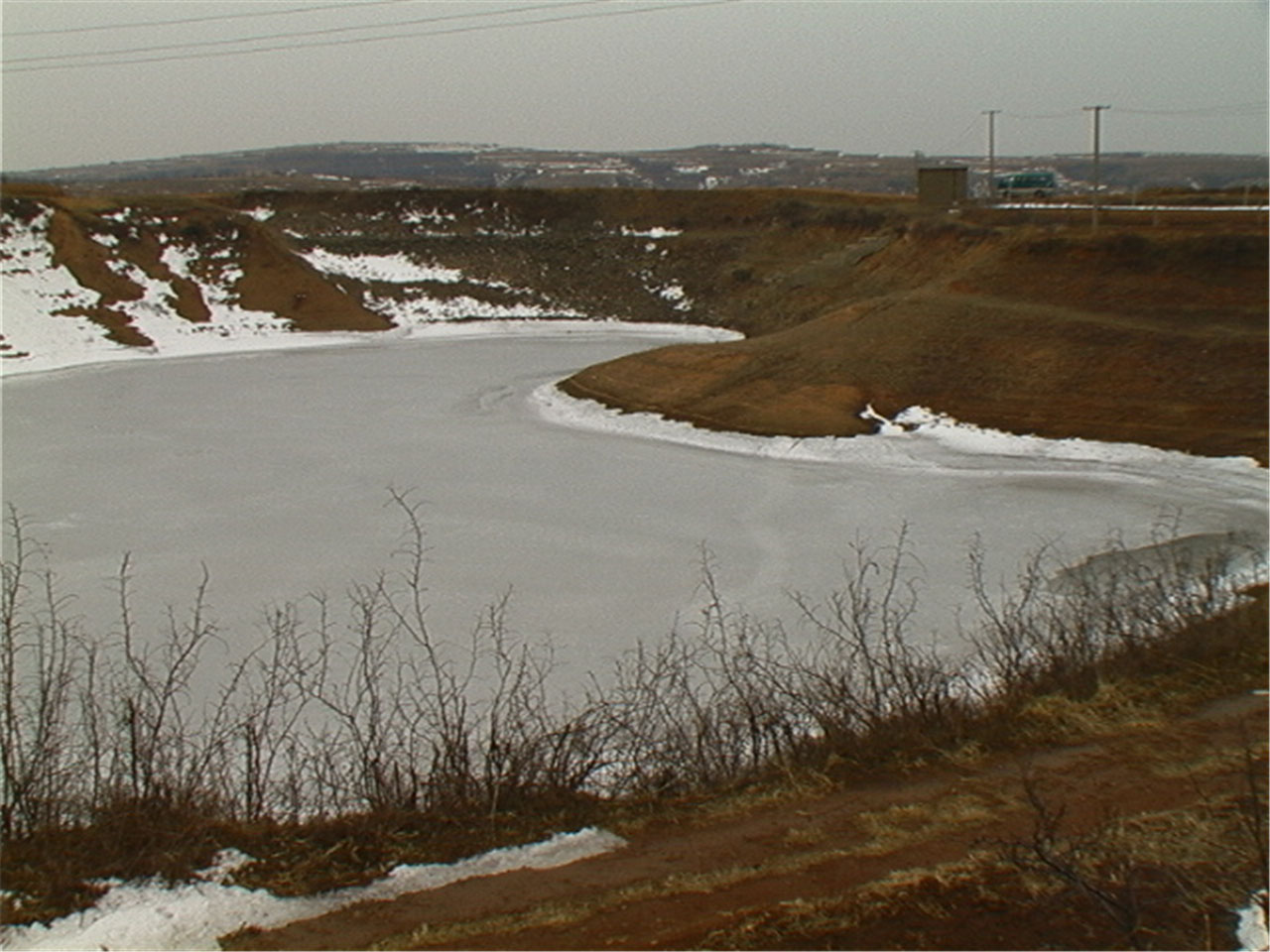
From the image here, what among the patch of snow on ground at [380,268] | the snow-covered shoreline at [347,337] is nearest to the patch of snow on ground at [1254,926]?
the snow-covered shoreline at [347,337]

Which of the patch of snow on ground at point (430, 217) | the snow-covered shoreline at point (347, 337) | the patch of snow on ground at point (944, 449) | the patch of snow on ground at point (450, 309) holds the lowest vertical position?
the patch of snow on ground at point (944, 449)

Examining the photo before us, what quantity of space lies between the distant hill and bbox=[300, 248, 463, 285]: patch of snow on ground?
A: 46.3 meters

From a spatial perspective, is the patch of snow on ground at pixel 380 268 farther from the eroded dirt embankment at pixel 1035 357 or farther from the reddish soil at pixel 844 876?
the reddish soil at pixel 844 876

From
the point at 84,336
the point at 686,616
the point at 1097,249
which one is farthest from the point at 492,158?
the point at 686,616

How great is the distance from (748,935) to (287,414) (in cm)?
1949

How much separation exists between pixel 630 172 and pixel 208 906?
16449 cm

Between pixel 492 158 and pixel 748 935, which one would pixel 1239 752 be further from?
pixel 492 158

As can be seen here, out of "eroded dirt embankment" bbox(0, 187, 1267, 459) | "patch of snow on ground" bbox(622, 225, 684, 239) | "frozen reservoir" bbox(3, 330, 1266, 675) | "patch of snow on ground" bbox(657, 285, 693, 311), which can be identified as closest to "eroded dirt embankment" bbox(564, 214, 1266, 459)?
"eroded dirt embankment" bbox(0, 187, 1267, 459)

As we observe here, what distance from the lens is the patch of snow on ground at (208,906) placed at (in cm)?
479

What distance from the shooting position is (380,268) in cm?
4703

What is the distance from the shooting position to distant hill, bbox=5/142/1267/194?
99.9 m

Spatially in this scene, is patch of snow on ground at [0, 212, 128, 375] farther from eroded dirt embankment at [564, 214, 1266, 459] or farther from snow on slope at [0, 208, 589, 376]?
eroded dirt embankment at [564, 214, 1266, 459]

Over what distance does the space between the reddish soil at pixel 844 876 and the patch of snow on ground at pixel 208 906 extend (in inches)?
4.5

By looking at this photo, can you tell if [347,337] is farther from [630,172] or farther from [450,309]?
[630,172]
